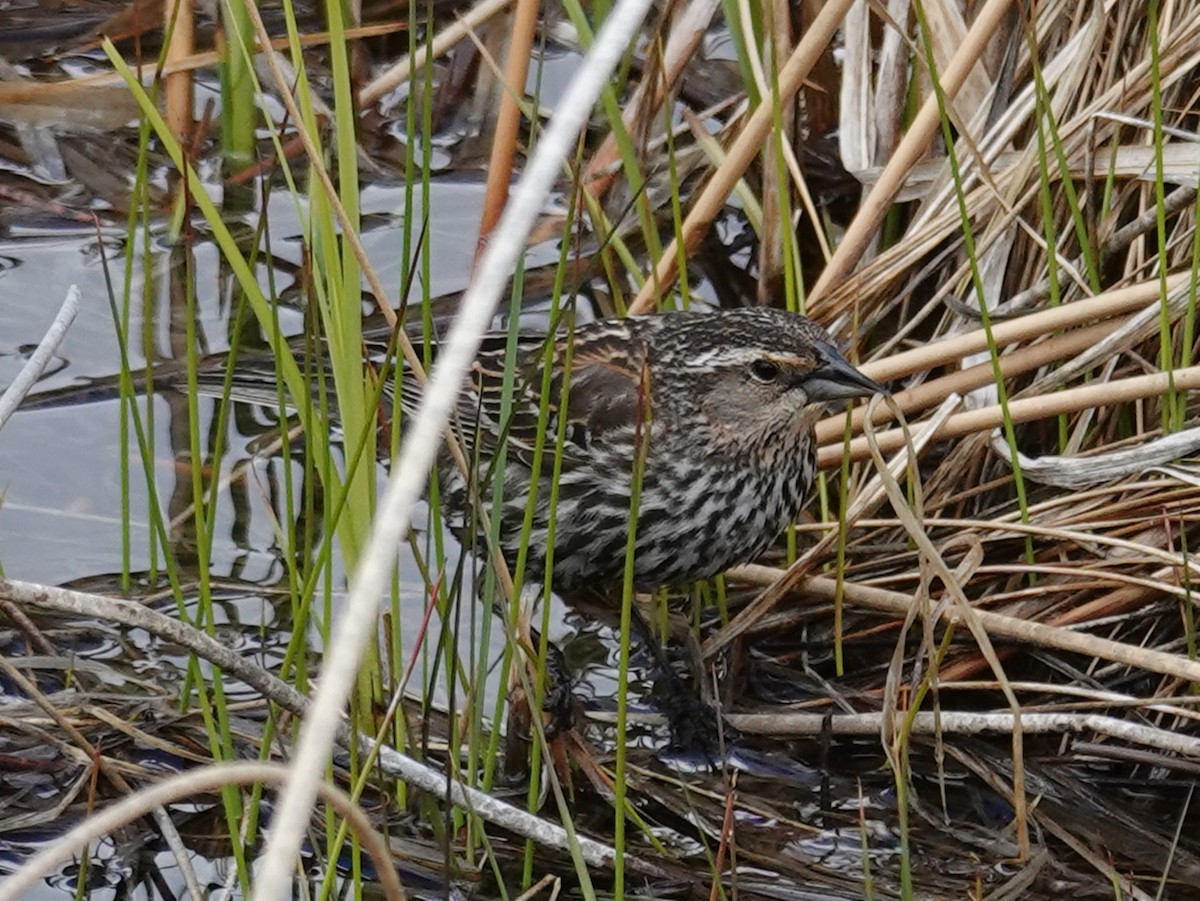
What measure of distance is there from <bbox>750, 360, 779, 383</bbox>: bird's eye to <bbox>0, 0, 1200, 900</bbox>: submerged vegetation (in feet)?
0.79

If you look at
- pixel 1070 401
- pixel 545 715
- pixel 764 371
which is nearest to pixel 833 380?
pixel 764 371

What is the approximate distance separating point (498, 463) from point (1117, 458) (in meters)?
1.55

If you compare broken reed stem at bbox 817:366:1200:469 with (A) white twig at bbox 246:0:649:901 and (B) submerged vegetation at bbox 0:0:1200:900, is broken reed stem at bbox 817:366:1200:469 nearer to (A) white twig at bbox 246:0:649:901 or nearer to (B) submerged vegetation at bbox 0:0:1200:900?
(B) submerged vegetation at bbox 0:0:1200:900

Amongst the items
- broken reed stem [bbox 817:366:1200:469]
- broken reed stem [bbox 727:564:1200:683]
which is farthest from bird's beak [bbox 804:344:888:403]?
broken reed stem [bbox 727:564:1200:683]

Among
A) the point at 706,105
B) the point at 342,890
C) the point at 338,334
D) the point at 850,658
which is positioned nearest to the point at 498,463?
the point at 338,334

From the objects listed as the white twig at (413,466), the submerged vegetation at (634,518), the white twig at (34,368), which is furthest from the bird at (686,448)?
the white twig at (413,466)

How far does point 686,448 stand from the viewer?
3740 millimetres

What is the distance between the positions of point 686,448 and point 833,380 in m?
0.37

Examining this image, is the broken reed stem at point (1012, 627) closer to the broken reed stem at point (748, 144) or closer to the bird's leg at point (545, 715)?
the bird's leg at point (545, 715)

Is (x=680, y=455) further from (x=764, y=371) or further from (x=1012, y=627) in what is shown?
(x=1012, y=627)

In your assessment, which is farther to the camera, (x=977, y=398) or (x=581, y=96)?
(x=977, y=398)

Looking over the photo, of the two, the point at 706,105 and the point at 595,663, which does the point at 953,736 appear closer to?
the point at 595,663

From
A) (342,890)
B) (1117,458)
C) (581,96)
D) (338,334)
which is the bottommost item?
(342,890)

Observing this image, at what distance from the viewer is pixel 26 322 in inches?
182
